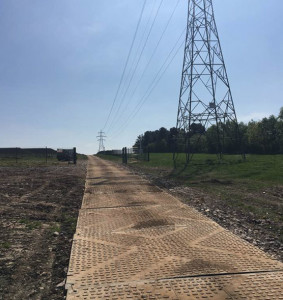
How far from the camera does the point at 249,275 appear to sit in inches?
175

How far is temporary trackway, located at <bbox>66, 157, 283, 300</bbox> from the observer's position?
4.01m

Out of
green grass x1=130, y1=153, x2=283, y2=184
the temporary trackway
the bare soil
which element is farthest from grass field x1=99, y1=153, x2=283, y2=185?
the temporary trackway

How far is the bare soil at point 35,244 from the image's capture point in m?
4.25

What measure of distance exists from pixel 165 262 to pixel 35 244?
2.47 m

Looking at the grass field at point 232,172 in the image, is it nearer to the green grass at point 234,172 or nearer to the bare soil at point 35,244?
the green grass at point 234,172

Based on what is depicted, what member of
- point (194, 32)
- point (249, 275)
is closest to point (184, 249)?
point (249, 275)

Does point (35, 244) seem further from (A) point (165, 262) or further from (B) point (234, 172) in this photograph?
(B) point (234, 172)

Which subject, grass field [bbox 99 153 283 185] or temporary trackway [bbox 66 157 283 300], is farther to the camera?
grass field [bbox 99 153 283 185]

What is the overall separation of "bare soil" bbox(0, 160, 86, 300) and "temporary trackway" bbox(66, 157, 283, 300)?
23 cm

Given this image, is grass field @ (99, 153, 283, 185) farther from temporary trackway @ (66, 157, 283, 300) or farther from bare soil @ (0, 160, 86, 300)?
temporary trackway @ (66, 157, 283, 300)

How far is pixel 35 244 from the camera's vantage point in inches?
238

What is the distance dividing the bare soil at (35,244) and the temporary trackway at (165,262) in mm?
228

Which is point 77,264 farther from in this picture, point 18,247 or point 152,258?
point 18,247

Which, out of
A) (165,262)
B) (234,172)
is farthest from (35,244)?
(234,172)
